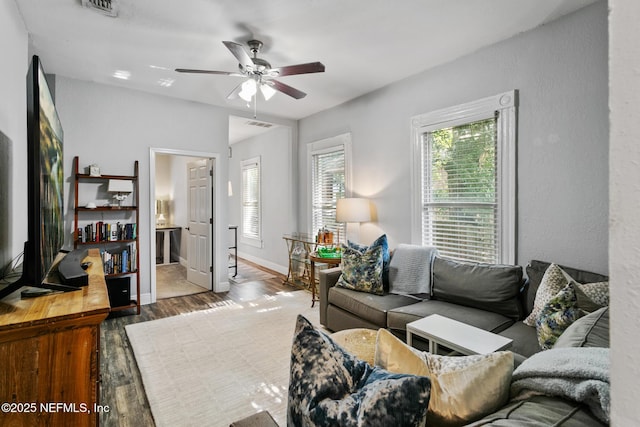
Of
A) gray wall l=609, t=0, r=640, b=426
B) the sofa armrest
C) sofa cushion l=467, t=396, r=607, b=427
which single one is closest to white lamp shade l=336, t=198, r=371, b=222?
the sofa armrest

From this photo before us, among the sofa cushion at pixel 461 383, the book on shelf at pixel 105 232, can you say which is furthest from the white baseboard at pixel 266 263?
the sofa cushion at pixel 461 383

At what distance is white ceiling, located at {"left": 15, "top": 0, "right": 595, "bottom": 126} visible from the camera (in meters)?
2.34

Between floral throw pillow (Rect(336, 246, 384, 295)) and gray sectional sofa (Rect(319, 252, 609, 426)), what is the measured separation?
75 millimetres

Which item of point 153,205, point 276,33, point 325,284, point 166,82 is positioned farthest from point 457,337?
point 166,82

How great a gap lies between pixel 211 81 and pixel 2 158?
2353 millimetres

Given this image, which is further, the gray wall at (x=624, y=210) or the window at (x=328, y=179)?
the window at (x=328, y=179)

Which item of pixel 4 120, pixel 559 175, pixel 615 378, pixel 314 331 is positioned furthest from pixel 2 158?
pixel 559 175

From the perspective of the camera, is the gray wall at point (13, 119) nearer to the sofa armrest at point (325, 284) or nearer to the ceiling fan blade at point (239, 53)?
the ceiling fan blade at point (239, 53)

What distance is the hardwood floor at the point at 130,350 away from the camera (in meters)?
2.01

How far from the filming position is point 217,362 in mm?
2615

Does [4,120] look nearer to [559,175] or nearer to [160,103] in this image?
[160,103]

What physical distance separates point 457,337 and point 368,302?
1.01 meters

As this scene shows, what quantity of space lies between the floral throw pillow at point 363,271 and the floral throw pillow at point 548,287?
122cm

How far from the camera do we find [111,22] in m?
2.51
